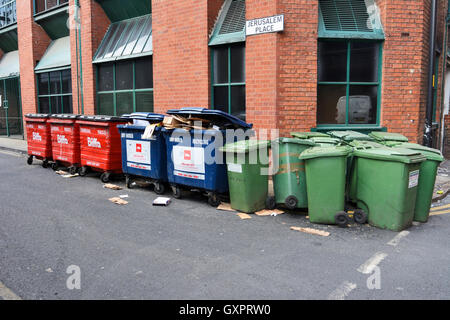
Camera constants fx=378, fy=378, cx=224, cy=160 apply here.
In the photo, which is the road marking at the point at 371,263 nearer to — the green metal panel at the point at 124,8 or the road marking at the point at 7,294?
the road marking at the point at 7,294

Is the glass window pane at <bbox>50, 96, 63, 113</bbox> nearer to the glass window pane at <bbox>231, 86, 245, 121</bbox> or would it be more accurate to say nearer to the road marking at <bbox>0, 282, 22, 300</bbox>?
the glass window pane at <bbox>231, 86, 245, 121</bbox>

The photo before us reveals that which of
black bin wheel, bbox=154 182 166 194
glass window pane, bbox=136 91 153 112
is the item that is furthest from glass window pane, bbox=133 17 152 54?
black bin wheel, bbox=154 182 166 194

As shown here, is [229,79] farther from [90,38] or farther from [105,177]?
[90,38]

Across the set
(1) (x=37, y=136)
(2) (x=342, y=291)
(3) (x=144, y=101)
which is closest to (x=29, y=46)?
(1) (x=37, y=136)

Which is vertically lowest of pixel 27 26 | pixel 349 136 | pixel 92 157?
pixel 92 157

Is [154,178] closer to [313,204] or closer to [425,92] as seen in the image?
[313,204]

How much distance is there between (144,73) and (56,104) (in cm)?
642

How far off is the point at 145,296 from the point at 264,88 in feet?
19.5

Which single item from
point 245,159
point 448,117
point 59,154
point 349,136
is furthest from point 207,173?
point 448,117

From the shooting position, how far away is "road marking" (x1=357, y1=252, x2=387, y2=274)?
405cm

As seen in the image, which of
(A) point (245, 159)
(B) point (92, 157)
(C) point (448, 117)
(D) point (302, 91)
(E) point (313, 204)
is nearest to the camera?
(E) point (313, 204)

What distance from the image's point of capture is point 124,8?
12680 millimetres

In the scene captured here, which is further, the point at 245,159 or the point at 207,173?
the point at 207,173

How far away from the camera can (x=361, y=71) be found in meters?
8.80
